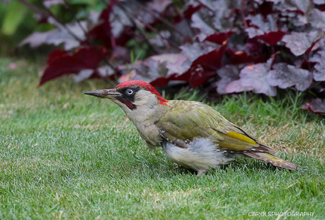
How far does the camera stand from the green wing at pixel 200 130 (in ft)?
12.4

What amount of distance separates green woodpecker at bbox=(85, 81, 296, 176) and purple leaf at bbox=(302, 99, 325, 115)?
1589 millimetres

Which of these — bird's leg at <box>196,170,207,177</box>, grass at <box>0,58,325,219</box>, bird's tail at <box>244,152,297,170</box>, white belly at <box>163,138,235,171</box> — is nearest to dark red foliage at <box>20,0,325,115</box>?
grass at <box>0,58,325,219</box>

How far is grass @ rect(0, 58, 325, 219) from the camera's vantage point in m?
3.02

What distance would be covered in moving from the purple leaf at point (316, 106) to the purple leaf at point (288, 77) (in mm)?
225

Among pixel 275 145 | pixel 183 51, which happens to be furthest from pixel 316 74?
pixel 183 51

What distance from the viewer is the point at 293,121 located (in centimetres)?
504

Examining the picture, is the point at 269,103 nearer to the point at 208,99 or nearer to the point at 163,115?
the point at 208,99

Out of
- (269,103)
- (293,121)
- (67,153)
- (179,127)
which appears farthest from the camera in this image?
(269,103)

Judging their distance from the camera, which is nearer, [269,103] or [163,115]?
[163,115]

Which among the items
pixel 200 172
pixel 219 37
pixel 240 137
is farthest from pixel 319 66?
pixel 200 172

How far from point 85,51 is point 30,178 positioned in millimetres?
3154

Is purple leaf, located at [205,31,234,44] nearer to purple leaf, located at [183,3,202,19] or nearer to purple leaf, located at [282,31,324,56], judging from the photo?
purple leaf, located at [282,31,324,56]

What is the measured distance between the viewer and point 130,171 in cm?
387

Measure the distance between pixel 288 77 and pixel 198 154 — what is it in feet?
6.94
